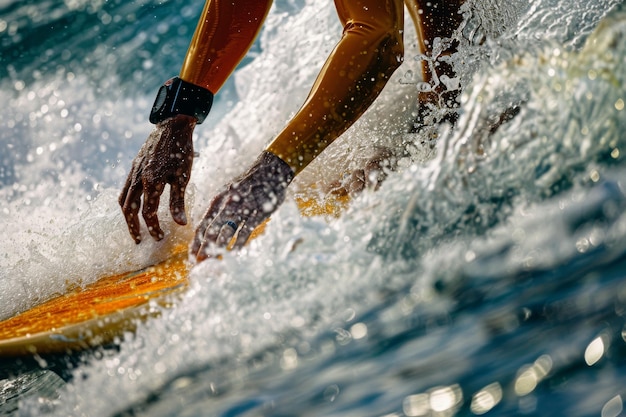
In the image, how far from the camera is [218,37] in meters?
1.06

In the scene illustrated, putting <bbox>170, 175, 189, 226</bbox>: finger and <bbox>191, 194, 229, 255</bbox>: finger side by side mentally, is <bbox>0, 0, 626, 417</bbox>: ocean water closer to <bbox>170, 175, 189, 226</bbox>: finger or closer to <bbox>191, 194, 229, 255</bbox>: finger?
<bbox>191, 194, 229, 255</bbox>: finger

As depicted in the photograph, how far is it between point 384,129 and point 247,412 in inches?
35.7

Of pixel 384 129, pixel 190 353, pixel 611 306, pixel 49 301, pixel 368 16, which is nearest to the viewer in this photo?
pixel 611 306

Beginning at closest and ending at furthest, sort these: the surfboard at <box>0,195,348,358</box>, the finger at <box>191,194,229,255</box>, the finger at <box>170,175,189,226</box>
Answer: the surfboard at <box>0,195,348,358</box> < the finger at <box>191,194,229,255</box> < the finger at <box>170,175,189,226</box>

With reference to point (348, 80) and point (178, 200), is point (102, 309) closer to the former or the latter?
point (178, 200)

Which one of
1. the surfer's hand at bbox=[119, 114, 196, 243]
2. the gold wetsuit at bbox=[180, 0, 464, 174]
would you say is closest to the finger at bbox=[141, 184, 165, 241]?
the surfer's hand at bbox=[119, 114, 196, 243]

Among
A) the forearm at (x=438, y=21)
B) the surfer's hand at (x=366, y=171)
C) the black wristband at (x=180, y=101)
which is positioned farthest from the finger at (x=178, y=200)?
the forearm at (x=438, y=21)

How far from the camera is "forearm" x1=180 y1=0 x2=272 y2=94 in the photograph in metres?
1.06

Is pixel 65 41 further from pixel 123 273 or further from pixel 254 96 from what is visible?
pixel 123 273

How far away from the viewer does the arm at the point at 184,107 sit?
0.96 metres

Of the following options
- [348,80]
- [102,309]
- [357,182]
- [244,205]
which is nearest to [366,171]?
[357,182]

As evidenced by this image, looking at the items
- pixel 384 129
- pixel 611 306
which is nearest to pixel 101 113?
pixel 384 129

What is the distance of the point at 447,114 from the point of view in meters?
1.14

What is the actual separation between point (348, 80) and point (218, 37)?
0.33m
